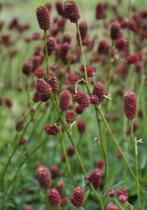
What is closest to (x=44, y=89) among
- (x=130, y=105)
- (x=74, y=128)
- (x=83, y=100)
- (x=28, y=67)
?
(x=83, y=100)

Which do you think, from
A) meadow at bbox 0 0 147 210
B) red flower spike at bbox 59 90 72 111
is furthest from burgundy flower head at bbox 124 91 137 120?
red flower spike at bbox 59 90 72 111

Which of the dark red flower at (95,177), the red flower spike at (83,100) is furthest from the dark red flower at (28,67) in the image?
the dark red flower at (95,177)

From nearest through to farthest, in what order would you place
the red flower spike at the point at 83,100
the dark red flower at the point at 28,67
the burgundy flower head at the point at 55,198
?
the burgundy flower head at the point at 55,198 < the red flower spike at the point at 83,100 < the dark red flower at the point at 28,67

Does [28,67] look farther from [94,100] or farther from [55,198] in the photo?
[55,198]

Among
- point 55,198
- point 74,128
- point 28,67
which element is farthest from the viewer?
point 74,128

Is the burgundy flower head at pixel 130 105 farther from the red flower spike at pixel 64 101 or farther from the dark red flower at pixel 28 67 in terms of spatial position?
the dark red flower at pixel 28 67

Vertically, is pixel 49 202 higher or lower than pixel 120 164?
higher

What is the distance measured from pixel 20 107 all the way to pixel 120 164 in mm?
1694

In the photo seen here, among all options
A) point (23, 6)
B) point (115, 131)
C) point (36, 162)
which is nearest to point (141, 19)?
point (115, 131)

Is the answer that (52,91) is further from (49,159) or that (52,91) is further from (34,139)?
(34,139)

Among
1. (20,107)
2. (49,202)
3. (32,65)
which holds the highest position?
(32,65)

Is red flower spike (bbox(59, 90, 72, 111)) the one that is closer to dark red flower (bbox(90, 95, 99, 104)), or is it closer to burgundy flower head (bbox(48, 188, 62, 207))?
dark red flower (bbox(90, 95, 99, 104))

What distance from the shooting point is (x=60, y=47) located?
2.54m

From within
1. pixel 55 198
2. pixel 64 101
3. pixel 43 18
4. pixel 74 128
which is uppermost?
pixel 43 18
